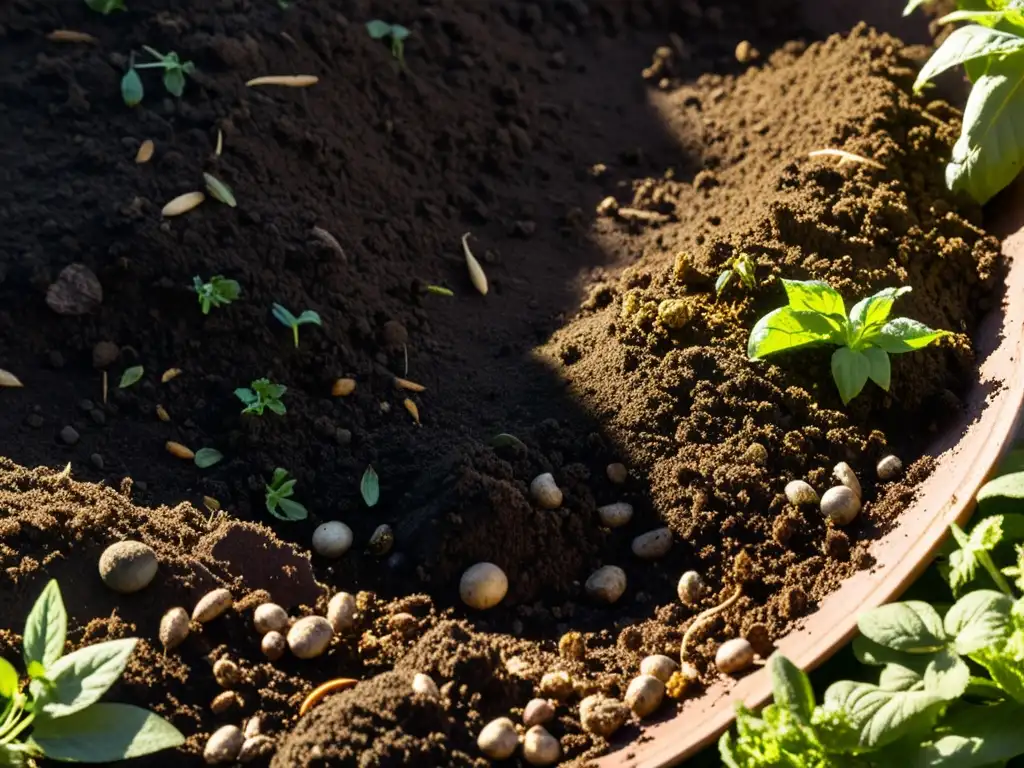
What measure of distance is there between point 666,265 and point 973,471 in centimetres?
83

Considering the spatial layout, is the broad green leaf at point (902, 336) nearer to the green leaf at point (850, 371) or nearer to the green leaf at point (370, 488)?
the green leaf at point (850, 371)

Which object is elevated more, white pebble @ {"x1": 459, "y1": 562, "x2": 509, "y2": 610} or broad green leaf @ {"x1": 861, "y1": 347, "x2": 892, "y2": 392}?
broad green leaf @ {"x1": 861, "y1": 347, "x2": 892, "y2": 392}

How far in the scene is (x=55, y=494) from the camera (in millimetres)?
2025

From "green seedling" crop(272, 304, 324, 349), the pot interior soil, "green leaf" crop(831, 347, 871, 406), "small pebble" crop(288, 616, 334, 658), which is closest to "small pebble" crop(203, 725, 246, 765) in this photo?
the pot interior soil

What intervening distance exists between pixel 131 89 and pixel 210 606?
1392 millimetres

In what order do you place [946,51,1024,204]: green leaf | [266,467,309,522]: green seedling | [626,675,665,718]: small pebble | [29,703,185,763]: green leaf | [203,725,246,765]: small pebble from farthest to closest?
1. [946,51,1024,204]: green leaf
2. [266,467,309,522]: green seedling
3. [626,675,665,718]: small pebble
4. [203,725,246,765]: small pebble
5. [29,703,185,763]: green leaf

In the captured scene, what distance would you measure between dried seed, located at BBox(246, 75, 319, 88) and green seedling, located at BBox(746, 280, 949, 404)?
1.40 meters

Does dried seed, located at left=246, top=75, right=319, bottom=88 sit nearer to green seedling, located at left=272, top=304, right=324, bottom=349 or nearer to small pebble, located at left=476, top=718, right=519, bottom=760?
green seedling, located at left=272, top=304, right=324, bottom=349

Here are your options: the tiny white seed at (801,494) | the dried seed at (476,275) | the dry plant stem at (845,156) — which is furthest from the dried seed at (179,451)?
the dry plant stem at (845,156)

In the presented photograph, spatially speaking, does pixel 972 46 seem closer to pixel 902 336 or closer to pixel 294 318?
→ pixel 902 336

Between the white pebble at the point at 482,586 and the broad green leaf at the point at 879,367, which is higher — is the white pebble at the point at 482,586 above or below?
below

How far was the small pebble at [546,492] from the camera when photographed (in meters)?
2.12

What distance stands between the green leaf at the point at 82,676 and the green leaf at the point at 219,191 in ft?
3.95

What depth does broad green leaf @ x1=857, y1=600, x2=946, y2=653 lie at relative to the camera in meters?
1.66
